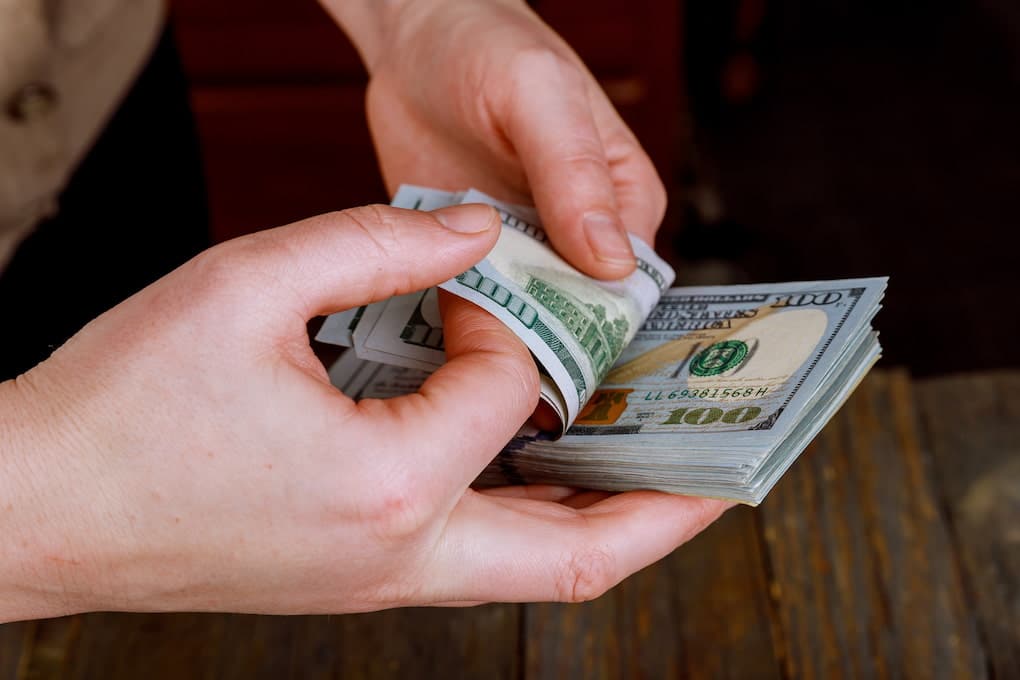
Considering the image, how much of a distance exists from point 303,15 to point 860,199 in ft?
4.69

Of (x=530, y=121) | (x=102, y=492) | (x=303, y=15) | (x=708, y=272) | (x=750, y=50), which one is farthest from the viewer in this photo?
(x=750, y=50)

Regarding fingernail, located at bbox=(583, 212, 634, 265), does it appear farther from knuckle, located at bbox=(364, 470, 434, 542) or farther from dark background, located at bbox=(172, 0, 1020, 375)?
dark background, located at bbox=(172, 0, 1020, 375)

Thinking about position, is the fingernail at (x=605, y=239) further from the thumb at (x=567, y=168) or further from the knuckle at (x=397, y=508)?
the knuckle at (x=397, y=508)

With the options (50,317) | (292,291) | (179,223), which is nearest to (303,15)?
(179,223)

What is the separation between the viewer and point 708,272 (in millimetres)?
2260

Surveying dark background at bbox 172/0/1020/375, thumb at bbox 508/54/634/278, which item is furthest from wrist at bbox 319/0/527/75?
dark background at bbox 172/0/1020/375

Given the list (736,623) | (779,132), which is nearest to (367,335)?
(736,623)

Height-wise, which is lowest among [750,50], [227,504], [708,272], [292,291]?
[227,504]

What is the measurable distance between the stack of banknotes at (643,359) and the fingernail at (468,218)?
98 mm

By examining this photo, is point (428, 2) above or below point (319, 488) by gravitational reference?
above

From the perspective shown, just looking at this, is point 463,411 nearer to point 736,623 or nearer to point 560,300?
point 560,300

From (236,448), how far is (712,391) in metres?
0.47

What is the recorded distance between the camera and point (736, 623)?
37.4 inches

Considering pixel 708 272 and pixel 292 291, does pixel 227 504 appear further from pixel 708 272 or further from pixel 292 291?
pixel 708 272
